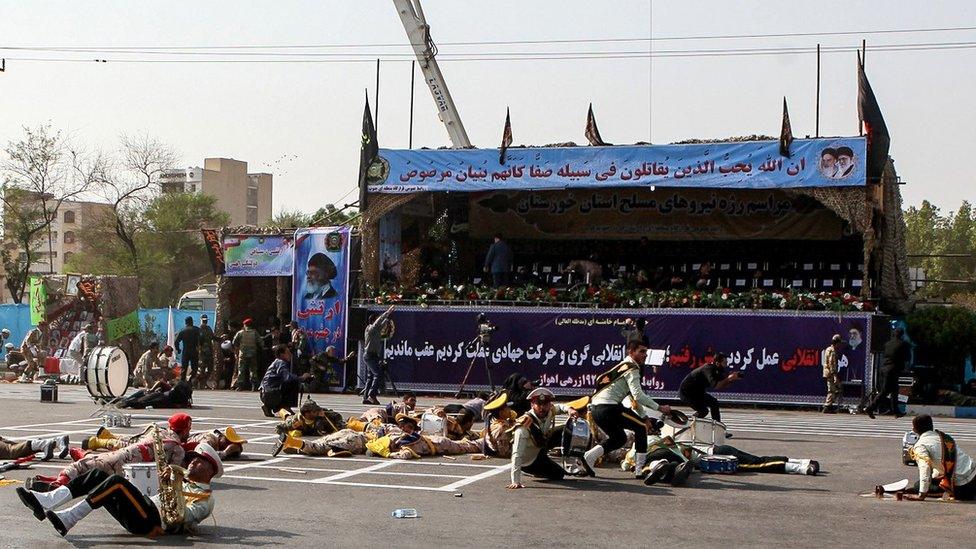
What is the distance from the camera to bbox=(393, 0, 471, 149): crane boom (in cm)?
3966

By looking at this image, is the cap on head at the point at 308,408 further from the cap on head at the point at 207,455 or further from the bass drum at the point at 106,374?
the cap on head at the point at 207,455

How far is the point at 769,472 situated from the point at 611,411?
7.39ft

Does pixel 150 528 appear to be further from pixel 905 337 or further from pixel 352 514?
pixel 905 337

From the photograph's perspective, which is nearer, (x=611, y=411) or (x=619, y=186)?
(x=611, y=411)

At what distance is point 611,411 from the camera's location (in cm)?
1441

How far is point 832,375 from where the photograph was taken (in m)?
26.5

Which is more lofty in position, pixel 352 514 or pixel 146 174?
pixel 146 174

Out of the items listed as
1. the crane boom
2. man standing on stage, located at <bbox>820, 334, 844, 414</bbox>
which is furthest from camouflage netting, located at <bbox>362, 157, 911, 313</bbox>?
the crane boom

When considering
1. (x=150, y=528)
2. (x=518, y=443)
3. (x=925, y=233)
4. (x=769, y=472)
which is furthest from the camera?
(x=925, y=233)

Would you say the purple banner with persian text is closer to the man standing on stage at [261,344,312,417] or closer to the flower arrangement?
the flower arrangement

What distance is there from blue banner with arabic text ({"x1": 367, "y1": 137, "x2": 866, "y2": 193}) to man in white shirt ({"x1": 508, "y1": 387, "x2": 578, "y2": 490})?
15.1 metres

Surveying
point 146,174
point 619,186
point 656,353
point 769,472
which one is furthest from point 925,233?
point 769,472

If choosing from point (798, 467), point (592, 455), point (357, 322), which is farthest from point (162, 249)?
point (798, 467)

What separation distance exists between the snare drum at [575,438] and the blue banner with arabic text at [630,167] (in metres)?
14.5
